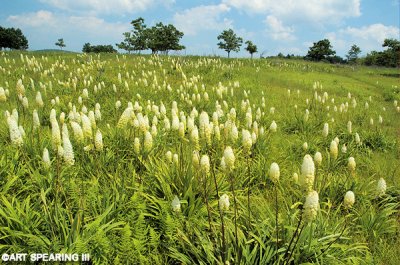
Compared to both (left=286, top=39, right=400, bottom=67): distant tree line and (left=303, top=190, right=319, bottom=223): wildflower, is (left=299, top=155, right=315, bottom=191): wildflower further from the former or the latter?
(left=286, top=39, right=400, bottom=67): distant tree line

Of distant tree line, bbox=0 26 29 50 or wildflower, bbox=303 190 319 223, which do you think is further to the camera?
distant tree line, bbox=0 26 29 50

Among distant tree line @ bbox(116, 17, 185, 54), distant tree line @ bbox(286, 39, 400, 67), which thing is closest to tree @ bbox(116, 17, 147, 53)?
distant tree line @ bbox(116, 17, 185, 54)

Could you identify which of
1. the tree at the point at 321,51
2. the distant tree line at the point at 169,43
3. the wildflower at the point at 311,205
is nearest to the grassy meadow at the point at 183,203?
the wildflower at the point at 311,205

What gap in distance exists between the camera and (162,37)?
79438 millimetres

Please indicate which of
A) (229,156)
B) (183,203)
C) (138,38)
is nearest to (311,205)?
(229,156)

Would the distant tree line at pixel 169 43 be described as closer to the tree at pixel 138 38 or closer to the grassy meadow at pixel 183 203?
the tree at pixel 138 38

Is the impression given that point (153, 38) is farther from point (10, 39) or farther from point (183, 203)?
point (183, 203)

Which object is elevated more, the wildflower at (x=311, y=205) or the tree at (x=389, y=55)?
the tree at (x=389, y=55)

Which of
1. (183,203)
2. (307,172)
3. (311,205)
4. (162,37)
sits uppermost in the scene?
(162,37)

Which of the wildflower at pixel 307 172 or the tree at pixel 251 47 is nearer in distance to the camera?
the wildflower at pixel 307 172

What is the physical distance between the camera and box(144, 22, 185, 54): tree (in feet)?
255

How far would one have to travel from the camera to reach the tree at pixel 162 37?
7761 cm

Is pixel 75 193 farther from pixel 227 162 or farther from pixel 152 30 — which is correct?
pixel 152 30

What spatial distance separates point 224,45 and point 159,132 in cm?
9173
